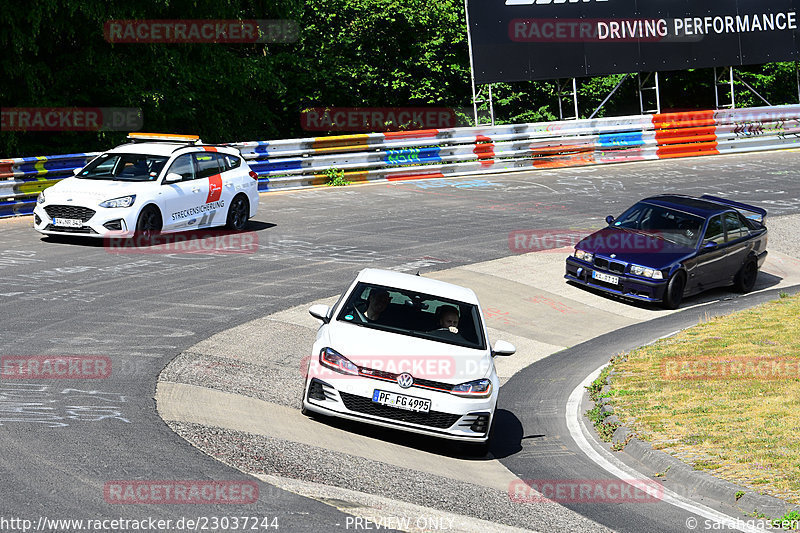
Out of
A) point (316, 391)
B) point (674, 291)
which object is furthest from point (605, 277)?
point (316, 391)

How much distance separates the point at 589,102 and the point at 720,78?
15.7ft

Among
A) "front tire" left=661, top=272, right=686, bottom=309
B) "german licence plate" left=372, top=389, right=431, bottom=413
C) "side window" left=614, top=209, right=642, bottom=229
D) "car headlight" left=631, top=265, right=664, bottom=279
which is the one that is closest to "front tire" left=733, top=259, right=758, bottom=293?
"front tire" left=661, top=272, right=686, bottom=309

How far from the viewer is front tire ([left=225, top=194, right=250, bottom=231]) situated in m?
20.0

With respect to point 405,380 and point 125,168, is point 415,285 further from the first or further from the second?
point 125,168

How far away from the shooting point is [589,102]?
3828 cm

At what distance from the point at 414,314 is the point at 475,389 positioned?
47.4 inches

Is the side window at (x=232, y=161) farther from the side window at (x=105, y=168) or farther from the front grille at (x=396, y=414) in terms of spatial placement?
the front grille at (x=396, y=414)

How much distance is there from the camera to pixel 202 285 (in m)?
15.4

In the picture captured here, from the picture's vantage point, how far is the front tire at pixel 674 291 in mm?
17125

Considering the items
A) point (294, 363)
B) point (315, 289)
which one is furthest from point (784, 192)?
point (294, 363)

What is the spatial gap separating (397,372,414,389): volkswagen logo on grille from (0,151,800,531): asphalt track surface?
134cm

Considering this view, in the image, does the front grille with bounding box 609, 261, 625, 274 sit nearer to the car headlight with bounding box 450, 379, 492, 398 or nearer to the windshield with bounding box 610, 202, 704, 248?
the windshield with bounding box 610, 202, 704, 248

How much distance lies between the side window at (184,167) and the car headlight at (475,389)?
34.5 ft

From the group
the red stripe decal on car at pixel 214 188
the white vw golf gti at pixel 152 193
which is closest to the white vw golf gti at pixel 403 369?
the white vw golf gti at pixel 152 193
